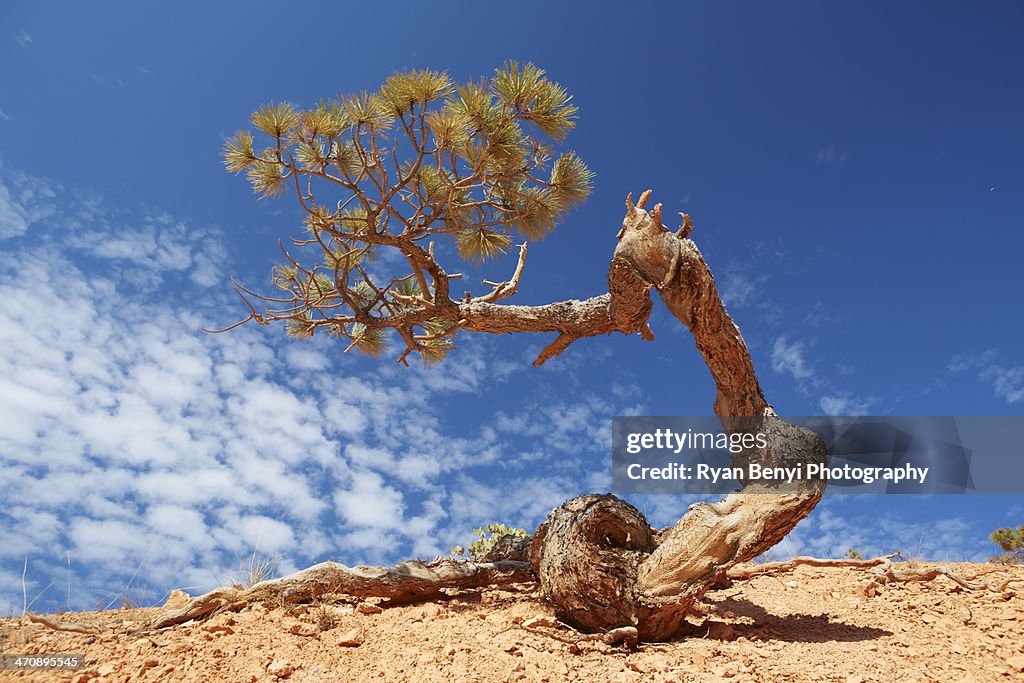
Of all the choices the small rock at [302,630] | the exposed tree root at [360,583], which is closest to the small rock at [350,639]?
the small rock at [302,630]

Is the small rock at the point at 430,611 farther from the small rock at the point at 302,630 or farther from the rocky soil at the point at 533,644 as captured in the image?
the small rock at the point at 302,630

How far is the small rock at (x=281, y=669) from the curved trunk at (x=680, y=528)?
5.61 ft

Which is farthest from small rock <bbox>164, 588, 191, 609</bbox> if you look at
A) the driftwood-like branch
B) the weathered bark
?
the driftwood-like branch

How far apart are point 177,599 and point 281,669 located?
5.89ft

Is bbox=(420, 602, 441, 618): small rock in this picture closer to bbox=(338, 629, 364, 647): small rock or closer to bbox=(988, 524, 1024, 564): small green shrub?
bbox=(338, 629, 364, 647): small rock

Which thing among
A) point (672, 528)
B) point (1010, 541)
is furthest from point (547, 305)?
point (1010, 541)

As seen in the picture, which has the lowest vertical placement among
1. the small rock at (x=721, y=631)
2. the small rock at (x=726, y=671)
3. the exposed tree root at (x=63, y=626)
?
the exposed tree root at (x=63, y=626)

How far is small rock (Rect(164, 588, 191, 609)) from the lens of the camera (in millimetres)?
4363

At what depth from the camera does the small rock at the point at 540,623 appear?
3.88 meters

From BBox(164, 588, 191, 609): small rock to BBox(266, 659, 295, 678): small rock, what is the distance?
1.53m

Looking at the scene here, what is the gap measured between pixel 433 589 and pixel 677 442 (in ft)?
7.14

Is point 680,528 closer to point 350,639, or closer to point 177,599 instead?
point 350,639

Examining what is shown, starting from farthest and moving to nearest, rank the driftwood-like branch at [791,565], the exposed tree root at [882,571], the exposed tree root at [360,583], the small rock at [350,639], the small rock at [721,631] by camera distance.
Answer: the driftwood-like branch at [791,565] < the exposed tree root at [882,571] < the exposed tree root at [360,583] < the small rock at [721,631] < the small rock at [350,639]

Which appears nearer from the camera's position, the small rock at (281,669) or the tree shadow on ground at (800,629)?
the small rock at (281,669)
